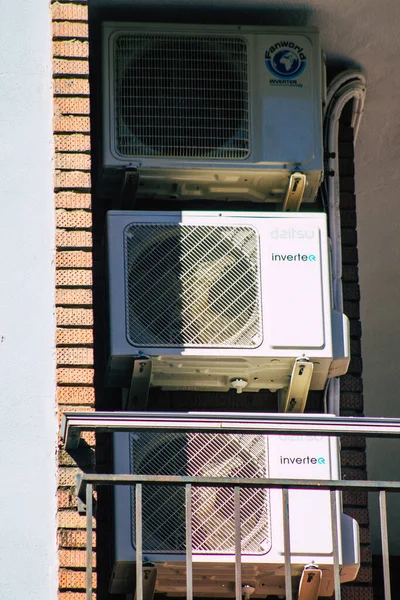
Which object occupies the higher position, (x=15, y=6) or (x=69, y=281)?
(x=15, y=6)

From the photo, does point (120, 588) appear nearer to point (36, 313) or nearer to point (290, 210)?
point (36, 313)

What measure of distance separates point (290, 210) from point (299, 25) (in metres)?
0.86

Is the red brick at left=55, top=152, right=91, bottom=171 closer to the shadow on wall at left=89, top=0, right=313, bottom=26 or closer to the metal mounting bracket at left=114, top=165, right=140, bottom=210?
the metal mounting bracket at left=114, top=165, right=140, bottom=210

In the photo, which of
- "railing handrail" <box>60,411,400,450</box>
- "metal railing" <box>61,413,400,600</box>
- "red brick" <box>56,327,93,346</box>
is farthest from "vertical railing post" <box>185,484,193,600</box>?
"red brick" <box>56,327,93,346</box>

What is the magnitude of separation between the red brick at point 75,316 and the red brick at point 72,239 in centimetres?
26

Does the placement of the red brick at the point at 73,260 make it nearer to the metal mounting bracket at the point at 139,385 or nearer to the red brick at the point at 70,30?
the metal mounting bracket at the point at 139,385

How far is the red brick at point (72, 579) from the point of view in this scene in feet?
18.1

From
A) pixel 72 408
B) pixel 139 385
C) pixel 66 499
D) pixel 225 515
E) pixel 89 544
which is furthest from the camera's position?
pixel 139 385

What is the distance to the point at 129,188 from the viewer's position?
6.63 metres

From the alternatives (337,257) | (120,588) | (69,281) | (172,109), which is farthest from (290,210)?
(120,588)

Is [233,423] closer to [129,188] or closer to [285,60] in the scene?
[129,188]

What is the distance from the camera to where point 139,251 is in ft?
20.6

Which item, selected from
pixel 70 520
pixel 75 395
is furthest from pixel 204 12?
pixel 70 520

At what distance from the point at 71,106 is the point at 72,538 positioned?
1.77m
